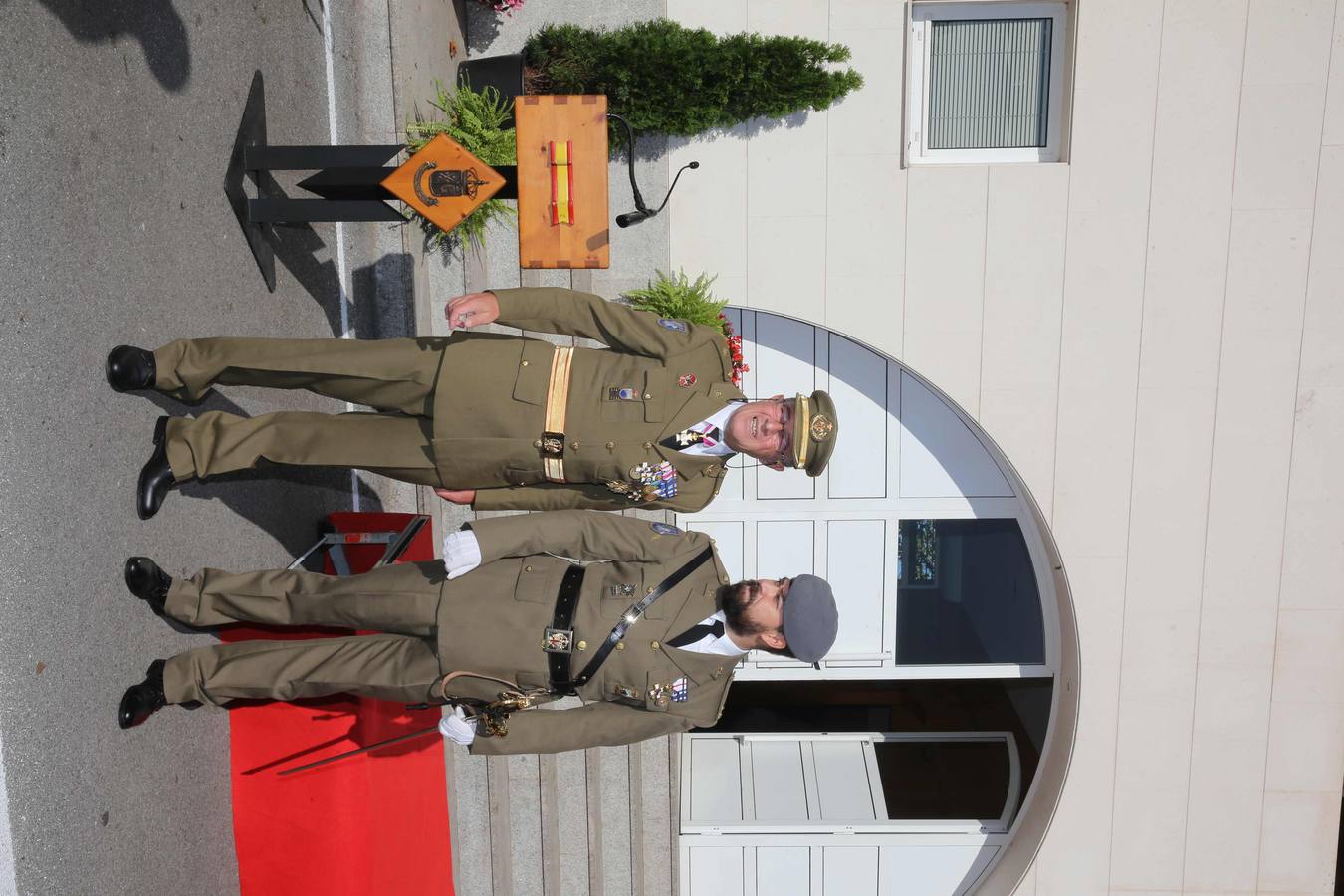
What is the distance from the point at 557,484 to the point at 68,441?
1746 millimetres

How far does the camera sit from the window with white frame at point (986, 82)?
597 centimetres

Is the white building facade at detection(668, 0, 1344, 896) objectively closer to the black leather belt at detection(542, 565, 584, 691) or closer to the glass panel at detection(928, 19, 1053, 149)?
the glass panel at detection(928, 19, 1053, 149)

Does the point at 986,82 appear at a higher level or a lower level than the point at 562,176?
higher

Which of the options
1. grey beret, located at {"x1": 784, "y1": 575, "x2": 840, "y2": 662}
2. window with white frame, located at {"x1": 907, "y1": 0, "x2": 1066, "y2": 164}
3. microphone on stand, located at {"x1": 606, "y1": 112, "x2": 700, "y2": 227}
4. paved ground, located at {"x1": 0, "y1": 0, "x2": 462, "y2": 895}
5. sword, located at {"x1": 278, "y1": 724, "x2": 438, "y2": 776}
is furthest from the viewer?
window with white frame, located at {"x1": 907, "y1": 0, "x2": 1066, "y2": 164}

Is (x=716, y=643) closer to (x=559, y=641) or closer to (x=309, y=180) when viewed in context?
(x=559, y=641)

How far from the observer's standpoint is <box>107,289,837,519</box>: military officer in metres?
3.51

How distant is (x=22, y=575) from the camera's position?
9.46 ft

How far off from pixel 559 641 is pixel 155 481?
1.59m

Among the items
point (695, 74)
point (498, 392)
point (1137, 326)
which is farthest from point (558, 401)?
point (1137, 326)

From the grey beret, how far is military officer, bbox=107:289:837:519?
1.52 ft

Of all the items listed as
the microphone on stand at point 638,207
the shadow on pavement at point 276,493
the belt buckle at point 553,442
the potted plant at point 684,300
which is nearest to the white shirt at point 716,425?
the belt buckle at point 553,442

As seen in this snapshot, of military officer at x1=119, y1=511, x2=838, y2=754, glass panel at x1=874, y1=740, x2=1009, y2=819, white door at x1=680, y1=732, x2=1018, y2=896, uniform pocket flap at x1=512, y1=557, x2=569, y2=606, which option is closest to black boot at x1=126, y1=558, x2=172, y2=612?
military officer at x1=119, y1=511, x2=838, y2=754

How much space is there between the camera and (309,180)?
4215 mm

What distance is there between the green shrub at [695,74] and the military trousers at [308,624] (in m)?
3.41
